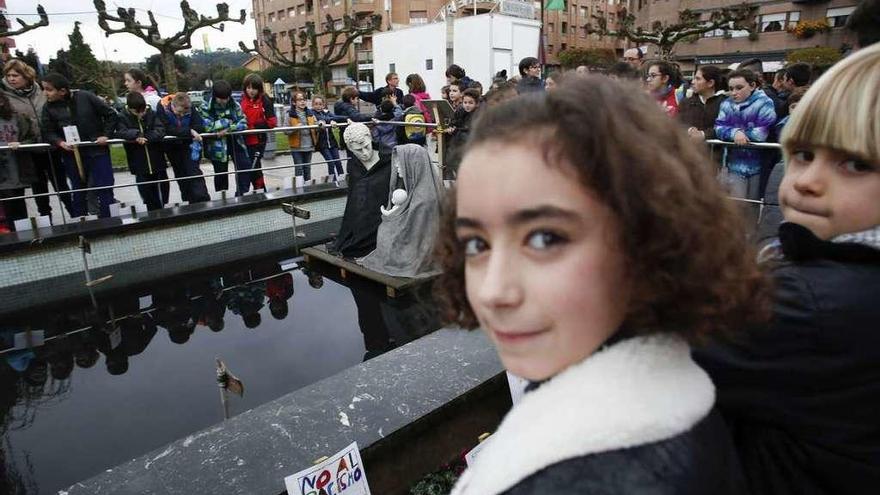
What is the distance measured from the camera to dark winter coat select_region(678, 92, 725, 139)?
223 inches

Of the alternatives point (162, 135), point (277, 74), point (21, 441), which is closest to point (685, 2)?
point (277, 74)

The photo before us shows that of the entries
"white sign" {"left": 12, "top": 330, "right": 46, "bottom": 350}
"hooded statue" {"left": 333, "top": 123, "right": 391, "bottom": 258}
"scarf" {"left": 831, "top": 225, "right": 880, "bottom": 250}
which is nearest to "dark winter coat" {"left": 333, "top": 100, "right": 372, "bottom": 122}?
"hooded statue" {"left": 333, "top": 123, "right": 391, "bottom": 258}

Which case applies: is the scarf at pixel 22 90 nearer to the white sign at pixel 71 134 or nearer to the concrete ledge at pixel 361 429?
the white sign at pixel 71 134

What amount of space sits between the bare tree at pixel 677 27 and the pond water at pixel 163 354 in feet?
52.5

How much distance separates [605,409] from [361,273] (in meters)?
5.31

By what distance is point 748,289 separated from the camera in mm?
787

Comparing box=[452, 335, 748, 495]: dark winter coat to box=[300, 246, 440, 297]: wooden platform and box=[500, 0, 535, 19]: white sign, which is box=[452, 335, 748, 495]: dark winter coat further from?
box=[500, 0, 535, 19]: white sign

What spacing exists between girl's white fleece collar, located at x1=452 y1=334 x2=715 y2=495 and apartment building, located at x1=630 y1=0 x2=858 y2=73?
37.0 m

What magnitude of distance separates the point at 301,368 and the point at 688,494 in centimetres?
387

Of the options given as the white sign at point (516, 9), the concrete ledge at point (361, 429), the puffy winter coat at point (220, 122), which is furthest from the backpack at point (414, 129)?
the white sign at point (516, 9)

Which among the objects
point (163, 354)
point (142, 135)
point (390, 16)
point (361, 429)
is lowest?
point (163, 354)

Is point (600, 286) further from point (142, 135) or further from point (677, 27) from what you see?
point (677, 27)

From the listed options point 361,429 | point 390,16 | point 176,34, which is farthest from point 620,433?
point 390,16

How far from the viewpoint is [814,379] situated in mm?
819
